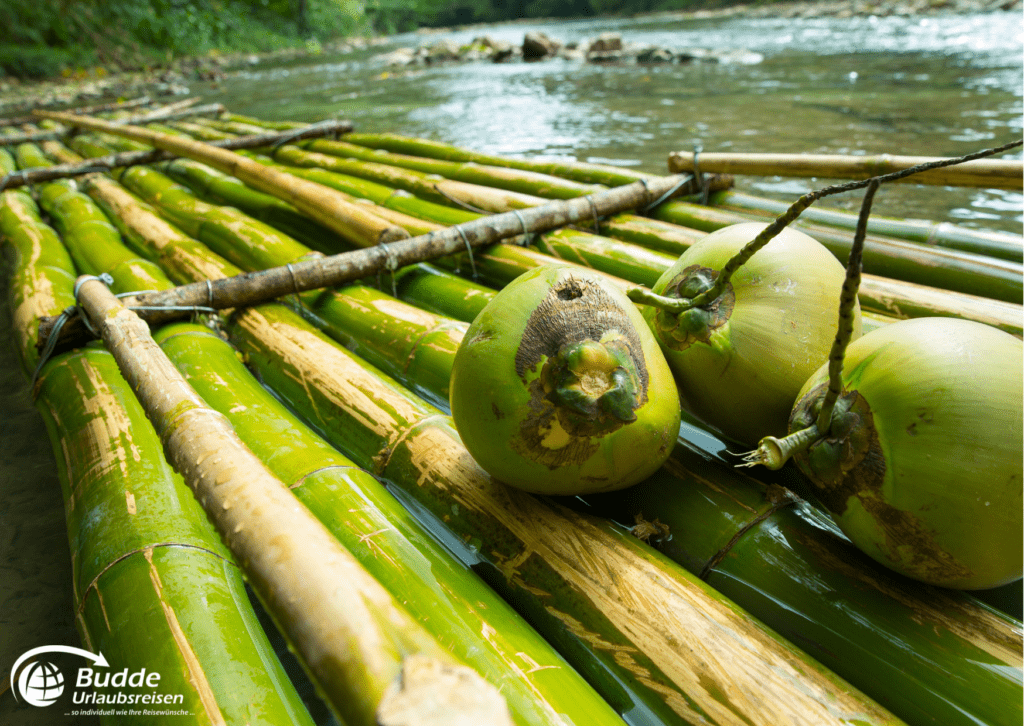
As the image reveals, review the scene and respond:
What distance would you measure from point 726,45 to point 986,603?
2347cm

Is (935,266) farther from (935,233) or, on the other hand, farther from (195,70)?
(195,70)

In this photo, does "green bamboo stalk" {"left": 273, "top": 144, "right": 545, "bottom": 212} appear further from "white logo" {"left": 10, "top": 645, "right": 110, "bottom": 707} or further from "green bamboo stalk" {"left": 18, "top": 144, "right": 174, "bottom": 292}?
"white logo" {"left": 10, "top": 645, "right": 110, "bottom": 707}

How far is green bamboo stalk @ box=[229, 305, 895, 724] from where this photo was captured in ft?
3.79

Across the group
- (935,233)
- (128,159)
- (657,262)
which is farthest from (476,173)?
(128,159)

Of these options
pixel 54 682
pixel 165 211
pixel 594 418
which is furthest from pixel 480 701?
pixel 165 211

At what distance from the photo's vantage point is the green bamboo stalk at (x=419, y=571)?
1232mm

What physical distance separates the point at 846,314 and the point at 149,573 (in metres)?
1.70

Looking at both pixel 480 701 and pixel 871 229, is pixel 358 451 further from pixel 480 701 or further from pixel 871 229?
pixel 871 229

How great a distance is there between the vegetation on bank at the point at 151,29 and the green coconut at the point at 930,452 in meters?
32.2

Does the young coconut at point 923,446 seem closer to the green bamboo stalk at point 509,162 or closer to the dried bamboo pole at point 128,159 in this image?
the green bamboo stalk at point 509,162

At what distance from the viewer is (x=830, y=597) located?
1.30 m

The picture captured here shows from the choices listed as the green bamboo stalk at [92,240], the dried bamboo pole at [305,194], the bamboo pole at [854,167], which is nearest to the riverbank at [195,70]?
the green bamboo stalk at [92,240]

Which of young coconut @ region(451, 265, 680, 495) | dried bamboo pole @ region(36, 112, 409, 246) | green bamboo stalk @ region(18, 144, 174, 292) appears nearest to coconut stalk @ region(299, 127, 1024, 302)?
dried bamboo pole @ region(36, 112, 409, 246)

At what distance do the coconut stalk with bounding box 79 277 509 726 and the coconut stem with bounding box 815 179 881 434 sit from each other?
76 cm
